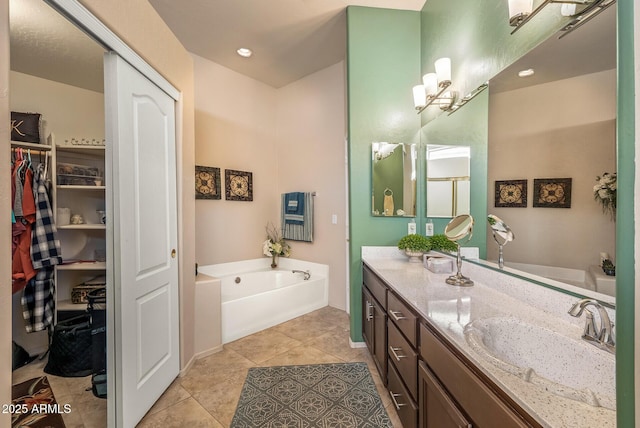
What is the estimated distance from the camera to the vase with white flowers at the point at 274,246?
3.72 m

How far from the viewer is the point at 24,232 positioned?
75.5 inches

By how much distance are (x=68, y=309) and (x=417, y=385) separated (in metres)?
2.84

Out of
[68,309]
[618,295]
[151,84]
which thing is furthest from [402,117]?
[68,309]

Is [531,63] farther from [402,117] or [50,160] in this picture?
[50,160]

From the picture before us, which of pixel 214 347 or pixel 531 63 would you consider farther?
pixel 214 347

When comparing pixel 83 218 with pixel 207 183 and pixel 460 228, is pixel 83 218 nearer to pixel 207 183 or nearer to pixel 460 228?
pixel 207 183

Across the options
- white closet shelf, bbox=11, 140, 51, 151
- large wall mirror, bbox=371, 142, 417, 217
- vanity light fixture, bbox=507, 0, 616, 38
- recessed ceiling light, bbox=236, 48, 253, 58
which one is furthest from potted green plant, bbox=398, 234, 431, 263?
white closet shelf, bbox=11, 140, 51, 151

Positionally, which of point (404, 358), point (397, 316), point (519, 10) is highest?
point (519, 10)

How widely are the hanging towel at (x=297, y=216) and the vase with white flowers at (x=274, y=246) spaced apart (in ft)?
0.42

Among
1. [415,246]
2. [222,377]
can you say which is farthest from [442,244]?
[222,377]

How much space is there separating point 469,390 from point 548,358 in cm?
34

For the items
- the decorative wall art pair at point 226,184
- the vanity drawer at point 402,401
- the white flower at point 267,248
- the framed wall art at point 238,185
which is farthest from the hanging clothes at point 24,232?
the vanity drawer at point 402,401

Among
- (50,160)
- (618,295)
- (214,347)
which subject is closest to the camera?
(618,295)

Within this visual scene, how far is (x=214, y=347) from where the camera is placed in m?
2.30
